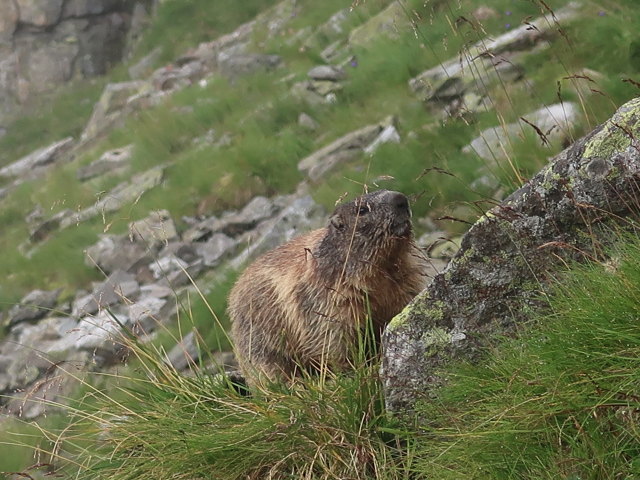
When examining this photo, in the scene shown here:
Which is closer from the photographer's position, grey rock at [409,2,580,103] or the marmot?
the marmot

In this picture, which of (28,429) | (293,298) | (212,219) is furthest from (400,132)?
(28,429)

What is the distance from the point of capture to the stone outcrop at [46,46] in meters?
28.1

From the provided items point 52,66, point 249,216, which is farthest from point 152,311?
point 52,66

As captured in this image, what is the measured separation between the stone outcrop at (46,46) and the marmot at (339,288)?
24.9 m

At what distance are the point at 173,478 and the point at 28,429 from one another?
4893 mm

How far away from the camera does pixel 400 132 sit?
376 inches

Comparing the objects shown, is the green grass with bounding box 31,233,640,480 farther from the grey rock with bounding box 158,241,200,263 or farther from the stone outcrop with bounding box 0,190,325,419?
the grey rock with bounding box 158,241,200,263

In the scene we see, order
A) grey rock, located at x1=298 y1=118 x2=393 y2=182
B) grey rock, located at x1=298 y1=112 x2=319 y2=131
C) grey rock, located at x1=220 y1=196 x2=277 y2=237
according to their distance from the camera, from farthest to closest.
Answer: grey rock, located at x1=298 y1=112 x2=319 y2=131 < grey rock, located at x1=220 y1=196 x2=277 y2=237 < grey rock, located at x1=298 y1=118 x2=393 y2=182

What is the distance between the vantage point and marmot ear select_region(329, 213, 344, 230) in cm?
549

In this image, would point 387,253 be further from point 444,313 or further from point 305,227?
point 305,227

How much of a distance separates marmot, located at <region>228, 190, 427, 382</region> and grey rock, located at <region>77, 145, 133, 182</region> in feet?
42.1

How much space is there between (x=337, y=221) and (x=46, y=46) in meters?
25.9

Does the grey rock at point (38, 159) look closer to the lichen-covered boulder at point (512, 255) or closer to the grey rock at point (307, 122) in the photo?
the grey rock at point (307, 122)

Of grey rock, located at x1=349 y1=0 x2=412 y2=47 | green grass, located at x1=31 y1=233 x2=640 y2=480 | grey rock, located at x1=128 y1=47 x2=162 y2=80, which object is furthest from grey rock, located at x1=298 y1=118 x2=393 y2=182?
grey rock, located at x1=128 y1=47 x2=162 y2=80
